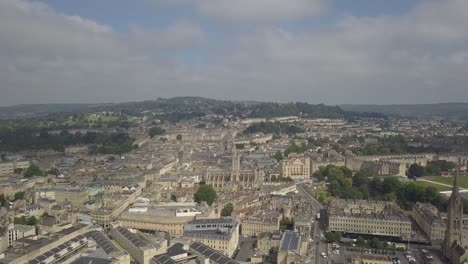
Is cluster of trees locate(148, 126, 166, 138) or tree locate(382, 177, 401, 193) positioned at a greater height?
cluster of trees locate(148, 126, 166, 138)

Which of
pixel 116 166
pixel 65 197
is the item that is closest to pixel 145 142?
pixel 116 166

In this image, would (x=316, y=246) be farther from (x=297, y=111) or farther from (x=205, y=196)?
→ (x=297, y=111)

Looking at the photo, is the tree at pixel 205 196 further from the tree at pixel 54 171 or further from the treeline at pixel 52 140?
the treeline at pixel 52 140

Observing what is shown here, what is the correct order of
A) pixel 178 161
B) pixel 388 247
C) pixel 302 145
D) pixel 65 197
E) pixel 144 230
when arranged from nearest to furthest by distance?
pixel 388 247
pixel 144 230
pixel 65 197
pixel 178 161
pixel 302 145

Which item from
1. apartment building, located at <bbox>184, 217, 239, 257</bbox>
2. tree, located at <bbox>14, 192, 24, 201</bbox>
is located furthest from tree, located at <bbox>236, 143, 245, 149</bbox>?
apartment building, located at <bbox>184, 217, 239, 257</bbox>

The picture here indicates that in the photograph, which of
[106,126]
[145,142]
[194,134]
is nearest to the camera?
[145,142]

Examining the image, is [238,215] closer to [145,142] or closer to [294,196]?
[294,196]

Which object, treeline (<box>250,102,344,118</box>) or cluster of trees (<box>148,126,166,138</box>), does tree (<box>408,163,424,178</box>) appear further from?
treeline (<box>250,102,344,118</box>)

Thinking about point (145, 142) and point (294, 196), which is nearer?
point (294, 196)
